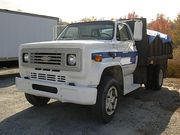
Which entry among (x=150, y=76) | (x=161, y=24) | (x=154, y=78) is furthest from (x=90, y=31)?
(x=161, y=24)

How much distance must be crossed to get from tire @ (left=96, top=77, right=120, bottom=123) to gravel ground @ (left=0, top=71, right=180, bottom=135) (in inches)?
7.1

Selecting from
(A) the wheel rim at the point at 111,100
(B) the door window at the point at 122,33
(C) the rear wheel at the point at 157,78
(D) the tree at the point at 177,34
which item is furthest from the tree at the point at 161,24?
(A) the wheel rim at the point at 111,100

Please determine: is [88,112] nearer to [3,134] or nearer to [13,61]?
[3,134]

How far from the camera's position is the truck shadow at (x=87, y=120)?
5102 millimetres

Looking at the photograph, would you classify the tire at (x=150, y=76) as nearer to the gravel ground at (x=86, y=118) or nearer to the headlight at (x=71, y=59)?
the gravel ground at (x=86, y=118)

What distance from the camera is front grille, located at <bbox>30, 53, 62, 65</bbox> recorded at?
524 cm

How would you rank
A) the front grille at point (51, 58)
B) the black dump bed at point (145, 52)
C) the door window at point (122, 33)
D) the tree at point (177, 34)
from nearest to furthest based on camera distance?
the front grille at point (51, 58) → the door window at point (122, 33) → the black dump bed at point (145, 52) → the tree at point (177, 34)

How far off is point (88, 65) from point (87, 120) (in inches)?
54.5

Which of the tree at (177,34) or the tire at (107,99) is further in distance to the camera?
the tree at (177,34)

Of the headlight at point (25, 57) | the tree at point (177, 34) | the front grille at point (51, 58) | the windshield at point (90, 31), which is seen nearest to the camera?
the front grille at point (51, 58)

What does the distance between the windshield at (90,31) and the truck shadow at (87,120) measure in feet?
5.61

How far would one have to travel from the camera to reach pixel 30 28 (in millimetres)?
13047

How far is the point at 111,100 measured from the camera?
5750 mm

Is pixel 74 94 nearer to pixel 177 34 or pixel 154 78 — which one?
pixel 154 78
